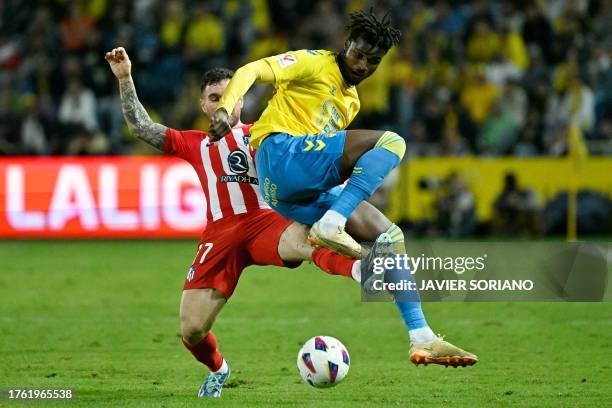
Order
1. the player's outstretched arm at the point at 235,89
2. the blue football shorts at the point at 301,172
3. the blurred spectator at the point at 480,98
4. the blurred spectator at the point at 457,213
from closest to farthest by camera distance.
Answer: the player's outstretched arm at the point at 235,89 < the blue football shorts at the point at 301,172 < the blurred spectator at the point at 457,213 < the blurred spectator at the point at 480,98

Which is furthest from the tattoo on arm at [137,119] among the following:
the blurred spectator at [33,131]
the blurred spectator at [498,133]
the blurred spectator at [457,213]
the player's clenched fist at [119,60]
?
the blurred spectator at [33,131]

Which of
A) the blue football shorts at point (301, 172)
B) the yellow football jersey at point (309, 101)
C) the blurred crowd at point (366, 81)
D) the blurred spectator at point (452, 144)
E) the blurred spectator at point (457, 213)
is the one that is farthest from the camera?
the blurred crowd at point (366, 81)

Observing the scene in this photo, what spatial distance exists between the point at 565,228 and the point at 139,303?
25.6 feet

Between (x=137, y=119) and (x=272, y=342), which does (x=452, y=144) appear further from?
(x=137, y=119)

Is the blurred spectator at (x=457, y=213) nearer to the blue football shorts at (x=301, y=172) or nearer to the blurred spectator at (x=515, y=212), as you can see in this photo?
the blurred spectator at (x=515, y=212)

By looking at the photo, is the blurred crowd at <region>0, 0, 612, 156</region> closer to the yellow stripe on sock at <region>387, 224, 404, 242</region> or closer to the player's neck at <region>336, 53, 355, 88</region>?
the player's neck at <region>336, 53, 355, 88</region>

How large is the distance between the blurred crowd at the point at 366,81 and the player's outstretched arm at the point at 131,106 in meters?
10.8

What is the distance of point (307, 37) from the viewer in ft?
65.1

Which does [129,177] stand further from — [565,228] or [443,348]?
[443,348]

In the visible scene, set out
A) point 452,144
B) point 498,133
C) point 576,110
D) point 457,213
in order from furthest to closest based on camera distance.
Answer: point 498,133
point 452,144
point 576,110
point 457,213

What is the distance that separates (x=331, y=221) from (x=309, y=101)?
37.6 inches

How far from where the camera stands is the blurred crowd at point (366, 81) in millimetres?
18328

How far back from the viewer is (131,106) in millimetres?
7660

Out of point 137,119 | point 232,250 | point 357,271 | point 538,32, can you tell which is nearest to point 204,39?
point 538,32
